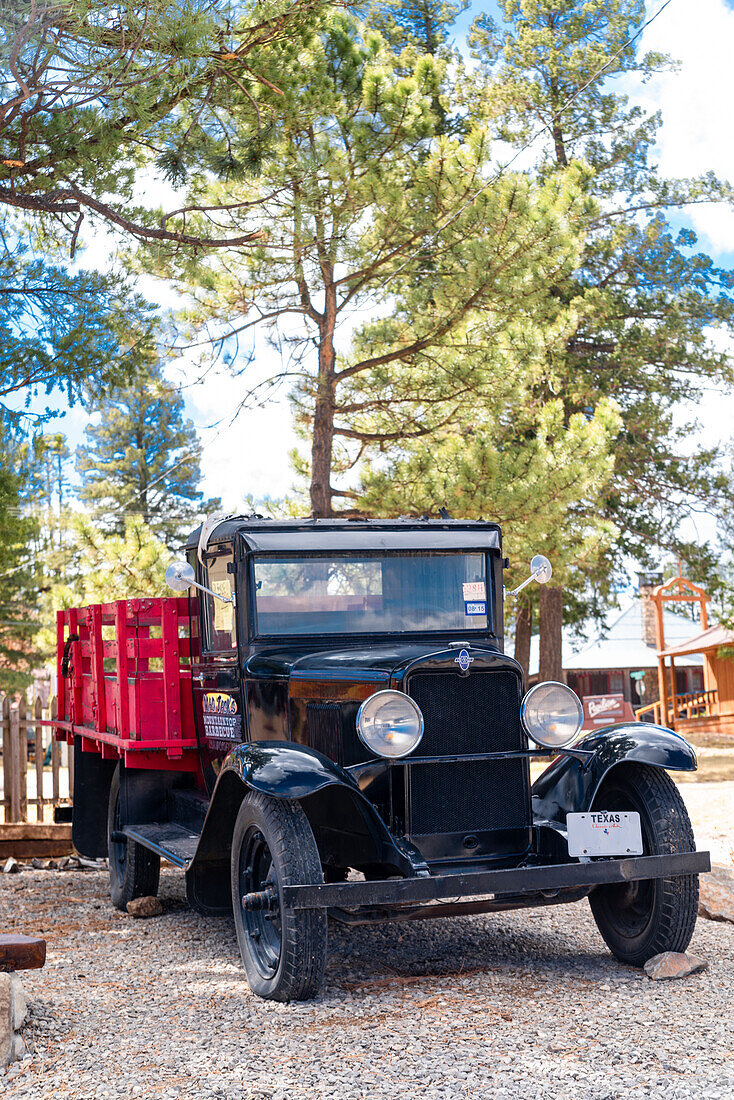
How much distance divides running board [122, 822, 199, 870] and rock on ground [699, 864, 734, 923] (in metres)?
3.11

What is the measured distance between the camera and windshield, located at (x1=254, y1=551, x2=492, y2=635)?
593cm

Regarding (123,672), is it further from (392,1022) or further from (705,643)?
(705,643)

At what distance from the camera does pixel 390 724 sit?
4805mm

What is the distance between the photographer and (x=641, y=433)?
2347 cm

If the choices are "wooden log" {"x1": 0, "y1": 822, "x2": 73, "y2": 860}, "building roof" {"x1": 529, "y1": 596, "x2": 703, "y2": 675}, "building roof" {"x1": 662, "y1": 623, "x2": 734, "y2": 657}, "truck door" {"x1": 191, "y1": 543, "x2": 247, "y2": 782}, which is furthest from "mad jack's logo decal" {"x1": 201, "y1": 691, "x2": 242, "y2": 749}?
"building roof" {"x1": 529, "y1": 596, "x2": 703, "y2": 675}

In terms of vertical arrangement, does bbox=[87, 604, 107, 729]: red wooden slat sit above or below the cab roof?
below

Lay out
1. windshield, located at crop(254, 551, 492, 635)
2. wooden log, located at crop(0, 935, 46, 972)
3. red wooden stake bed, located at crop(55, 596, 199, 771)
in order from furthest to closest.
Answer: red wooden stake bed, located at crop(55, 596, 199, 771), windshield, located at crop(254, 551, 492, 635), wooden log, located at crop(0, 935, 46, 972)

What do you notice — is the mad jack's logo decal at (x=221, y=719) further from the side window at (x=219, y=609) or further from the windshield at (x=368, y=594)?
the windshield at (x=368, y=594)

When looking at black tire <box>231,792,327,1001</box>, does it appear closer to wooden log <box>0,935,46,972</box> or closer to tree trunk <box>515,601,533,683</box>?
wooden log <box>0,935,46,972</box>

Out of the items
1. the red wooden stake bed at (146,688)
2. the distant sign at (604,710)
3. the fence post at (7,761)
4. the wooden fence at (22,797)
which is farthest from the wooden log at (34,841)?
the distant sign at (604,710)

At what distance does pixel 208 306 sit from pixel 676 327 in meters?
12.1

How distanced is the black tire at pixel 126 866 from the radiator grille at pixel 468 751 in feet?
8.81

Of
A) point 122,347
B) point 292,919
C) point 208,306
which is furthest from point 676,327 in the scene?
point 292,919

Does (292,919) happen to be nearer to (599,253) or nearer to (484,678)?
(484,678)
